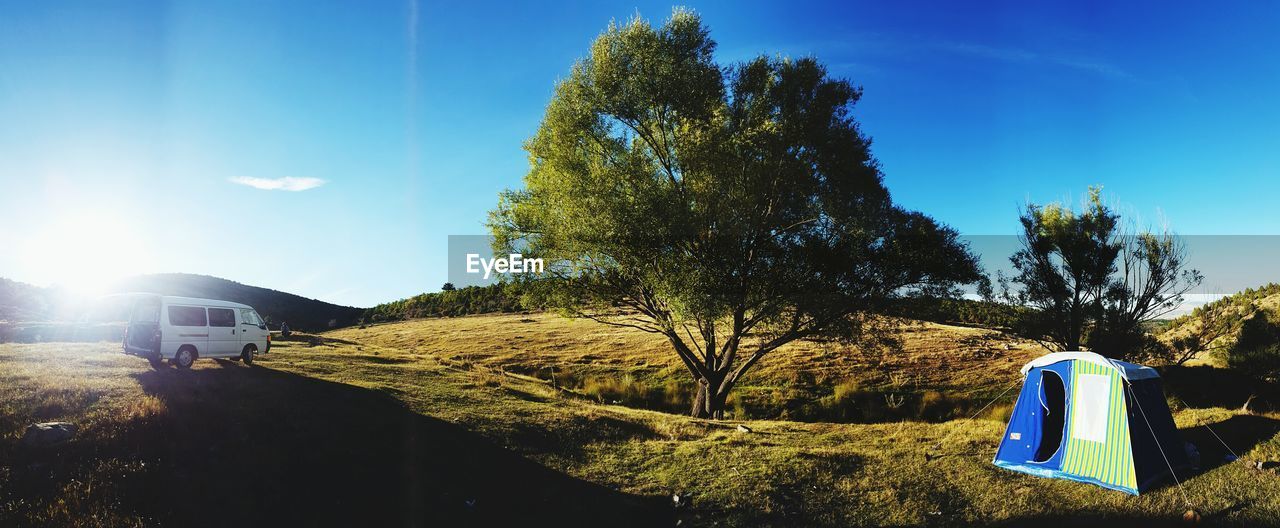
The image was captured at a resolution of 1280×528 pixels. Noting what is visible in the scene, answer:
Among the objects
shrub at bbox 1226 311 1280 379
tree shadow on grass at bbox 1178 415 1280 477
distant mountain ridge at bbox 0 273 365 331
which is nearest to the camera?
tree shadow on grass at bbox 1178 415 1280 477

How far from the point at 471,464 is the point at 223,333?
601 inches

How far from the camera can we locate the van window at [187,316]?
19.5 m

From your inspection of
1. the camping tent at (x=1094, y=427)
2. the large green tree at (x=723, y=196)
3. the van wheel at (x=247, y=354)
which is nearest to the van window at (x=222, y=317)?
the van wheel at (x=247, y=354)

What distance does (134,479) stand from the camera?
9.57 metres

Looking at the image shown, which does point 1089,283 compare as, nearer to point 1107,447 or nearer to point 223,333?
point 1107,447

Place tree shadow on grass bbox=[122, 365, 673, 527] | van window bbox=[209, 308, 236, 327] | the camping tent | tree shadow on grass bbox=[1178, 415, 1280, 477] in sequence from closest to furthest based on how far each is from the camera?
tree shadow on grass bbox=[122, 365, 673, 527] → the camping tent → tree shadow on grass bbox=[1178, 415, 1280, 477] → van window bbox=[209, 308, 236, 327]

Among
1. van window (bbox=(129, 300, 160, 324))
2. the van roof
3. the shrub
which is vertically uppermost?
the van roof

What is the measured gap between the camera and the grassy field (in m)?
9.85

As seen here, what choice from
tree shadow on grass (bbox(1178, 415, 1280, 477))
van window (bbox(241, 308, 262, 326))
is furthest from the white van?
tree shadow on grass (bbox(1178, 415, 1280, 477))

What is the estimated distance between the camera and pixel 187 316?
20031 mm

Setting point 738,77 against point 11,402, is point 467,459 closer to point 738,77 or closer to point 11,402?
point 11,402

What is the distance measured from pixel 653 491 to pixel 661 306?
11530 mm

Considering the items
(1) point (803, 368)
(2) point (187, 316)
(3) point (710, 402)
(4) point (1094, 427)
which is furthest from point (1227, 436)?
(2) point (187, 316)

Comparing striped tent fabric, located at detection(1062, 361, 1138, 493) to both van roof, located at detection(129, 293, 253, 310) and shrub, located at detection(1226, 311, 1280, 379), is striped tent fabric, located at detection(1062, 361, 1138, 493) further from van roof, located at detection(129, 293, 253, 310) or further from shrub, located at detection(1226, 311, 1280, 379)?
van roof, located at detection(129, 293, 253, 310)
